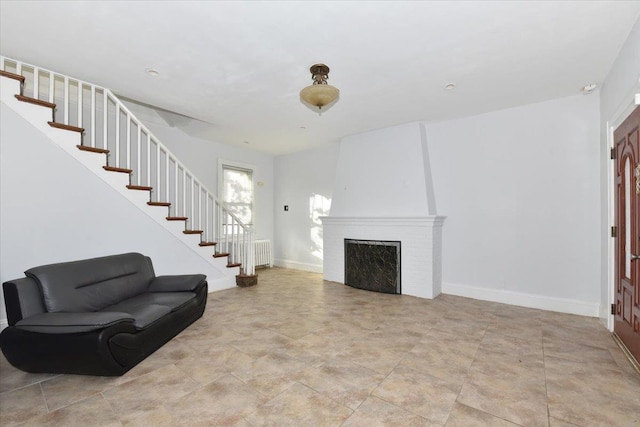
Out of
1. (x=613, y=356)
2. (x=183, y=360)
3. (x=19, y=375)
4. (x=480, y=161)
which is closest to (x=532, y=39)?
(x=480, y=161)

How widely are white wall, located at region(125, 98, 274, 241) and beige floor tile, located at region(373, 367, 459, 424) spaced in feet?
16.3

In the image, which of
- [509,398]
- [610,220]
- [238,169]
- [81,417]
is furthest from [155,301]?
[610,220]

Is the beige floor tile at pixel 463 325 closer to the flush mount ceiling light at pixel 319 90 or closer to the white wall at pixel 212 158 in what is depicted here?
the flush mount ceiling light at pixel 319 90

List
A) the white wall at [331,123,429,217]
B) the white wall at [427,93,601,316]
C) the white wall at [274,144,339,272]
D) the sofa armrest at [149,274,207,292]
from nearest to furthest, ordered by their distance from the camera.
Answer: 1. the sofa armrest at [149,274,207,292]
2. the white wall at [427,93,601,316]
3. the white wall at [331,123,429,217]
4. the white wall at [274,144,339,272]

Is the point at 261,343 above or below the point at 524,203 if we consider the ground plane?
below

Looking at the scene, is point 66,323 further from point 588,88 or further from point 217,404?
point 588,88

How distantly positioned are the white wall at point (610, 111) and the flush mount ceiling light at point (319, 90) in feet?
7.51

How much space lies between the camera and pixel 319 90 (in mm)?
2609

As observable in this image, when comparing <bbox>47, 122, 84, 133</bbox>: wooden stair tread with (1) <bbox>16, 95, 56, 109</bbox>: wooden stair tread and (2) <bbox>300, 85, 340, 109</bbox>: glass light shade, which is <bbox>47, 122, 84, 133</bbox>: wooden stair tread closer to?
(1) <bbox>16, 95, 56, 109</bbox>: wooden stair tread

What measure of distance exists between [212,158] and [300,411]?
516cm

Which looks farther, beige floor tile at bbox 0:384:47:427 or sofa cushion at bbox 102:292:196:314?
sofa cushion at bbox 102:292:196:314

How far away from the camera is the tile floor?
5.66 ft

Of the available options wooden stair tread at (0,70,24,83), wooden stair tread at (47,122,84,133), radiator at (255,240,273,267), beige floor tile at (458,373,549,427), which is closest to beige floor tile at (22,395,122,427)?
beige floor tile at (458,373,549,427)

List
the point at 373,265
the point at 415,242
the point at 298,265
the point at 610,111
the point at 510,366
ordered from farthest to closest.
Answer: the point at 298,265, the point at 373,265, the point at 415,242, the point at 610,111, the point at 510,366
